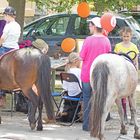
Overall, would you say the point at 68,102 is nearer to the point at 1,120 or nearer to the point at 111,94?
the point at 1,120

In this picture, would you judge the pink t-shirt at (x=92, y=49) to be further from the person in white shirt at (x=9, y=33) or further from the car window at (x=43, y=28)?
the car window at (x=43, y=28)

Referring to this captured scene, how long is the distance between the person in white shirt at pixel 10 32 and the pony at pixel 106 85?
235cm

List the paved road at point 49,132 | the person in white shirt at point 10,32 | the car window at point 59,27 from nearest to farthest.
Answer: the paved road at point 49,132 → the person in white shirt at point 10,32 → the car window at point 59,27

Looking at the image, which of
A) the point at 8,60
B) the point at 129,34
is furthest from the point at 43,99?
the point at 129,34

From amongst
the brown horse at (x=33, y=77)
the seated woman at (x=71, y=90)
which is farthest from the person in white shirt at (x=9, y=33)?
the seated woman at (x=71, y=90)

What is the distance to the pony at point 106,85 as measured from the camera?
7.58m

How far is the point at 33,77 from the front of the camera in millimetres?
8672

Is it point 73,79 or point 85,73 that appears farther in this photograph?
point 73,79

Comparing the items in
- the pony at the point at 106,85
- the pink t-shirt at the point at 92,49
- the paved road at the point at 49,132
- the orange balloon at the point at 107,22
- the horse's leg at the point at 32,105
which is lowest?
the paved road at the point at 49,132

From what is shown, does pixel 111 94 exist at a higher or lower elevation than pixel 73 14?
lower

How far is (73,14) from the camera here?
1686cm

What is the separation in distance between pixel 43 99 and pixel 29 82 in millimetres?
372

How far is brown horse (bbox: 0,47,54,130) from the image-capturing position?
8.58 meters

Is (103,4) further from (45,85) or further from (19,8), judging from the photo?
(45,85)
